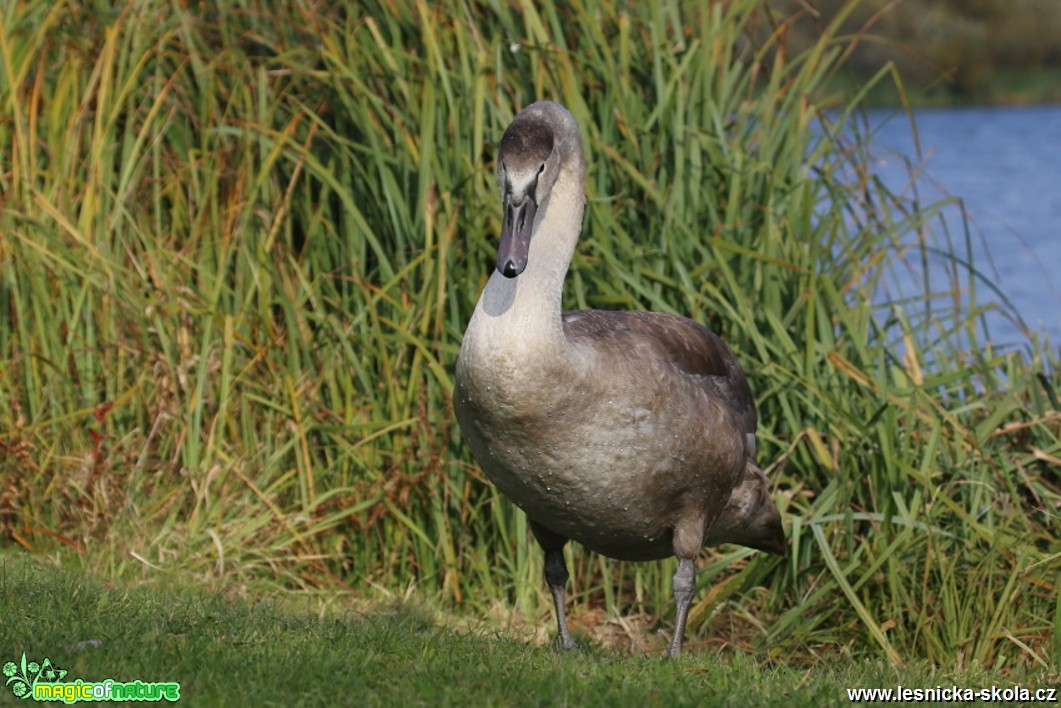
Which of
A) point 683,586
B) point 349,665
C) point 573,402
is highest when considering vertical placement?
point 573,402

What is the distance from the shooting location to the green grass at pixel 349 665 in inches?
161

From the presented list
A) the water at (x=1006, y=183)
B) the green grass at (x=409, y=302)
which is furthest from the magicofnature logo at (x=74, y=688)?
the water at (x=1006, y=183)

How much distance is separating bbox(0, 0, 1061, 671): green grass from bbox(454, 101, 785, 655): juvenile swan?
1.27 metres

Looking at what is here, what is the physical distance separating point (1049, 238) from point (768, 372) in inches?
736

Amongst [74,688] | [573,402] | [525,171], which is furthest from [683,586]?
[74,688]

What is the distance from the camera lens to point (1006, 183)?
29609 mm

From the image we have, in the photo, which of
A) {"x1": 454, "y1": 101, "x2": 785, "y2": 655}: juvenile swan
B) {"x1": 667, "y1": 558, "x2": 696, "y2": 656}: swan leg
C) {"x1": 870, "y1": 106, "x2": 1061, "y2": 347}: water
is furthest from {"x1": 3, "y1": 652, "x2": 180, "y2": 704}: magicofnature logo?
{"x1": 870, "y1": 106, "x2": 1061, "y2": 347}: water

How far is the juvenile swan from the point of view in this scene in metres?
4.72

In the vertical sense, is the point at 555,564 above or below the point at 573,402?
below

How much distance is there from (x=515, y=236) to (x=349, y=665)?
1.44 meters

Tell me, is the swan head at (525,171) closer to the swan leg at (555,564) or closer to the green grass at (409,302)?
the swan leg at (555,564)

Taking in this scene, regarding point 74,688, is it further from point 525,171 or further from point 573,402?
point 525,171

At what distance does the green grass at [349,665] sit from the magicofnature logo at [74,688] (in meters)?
0.04

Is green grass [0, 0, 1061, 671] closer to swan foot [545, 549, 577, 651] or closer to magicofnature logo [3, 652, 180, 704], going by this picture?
swan foot [545, 549, 577, 651]
